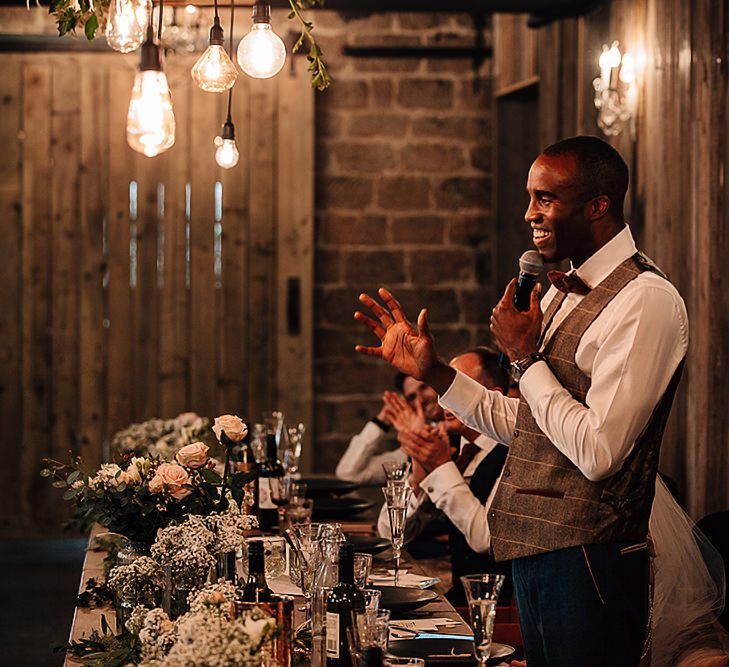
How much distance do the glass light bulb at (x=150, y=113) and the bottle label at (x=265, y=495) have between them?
57.8 inches

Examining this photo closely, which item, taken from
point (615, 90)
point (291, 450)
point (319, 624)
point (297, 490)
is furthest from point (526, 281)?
point (615, 90)

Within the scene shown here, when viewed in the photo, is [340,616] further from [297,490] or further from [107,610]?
[297,490]

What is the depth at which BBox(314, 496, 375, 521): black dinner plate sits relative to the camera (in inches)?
168

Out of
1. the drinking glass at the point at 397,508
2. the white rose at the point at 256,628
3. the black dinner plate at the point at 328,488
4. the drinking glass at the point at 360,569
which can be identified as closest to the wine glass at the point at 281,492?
the drinking glass at the point at 397,508

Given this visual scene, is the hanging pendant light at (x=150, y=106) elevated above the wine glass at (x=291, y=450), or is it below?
above

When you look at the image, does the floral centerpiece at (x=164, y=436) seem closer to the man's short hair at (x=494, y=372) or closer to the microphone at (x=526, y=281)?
the man's short hair at (x=494, y=372)

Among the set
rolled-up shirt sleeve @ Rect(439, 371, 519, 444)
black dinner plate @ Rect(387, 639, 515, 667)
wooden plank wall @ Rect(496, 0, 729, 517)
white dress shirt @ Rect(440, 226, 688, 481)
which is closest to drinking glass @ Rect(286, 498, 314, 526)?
rolled-up shirt sleeve @ Rect(439, 371, 519, 444)

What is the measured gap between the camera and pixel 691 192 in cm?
438

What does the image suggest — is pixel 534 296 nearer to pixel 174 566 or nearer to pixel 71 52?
pixel 174 566

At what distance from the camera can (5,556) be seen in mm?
6926

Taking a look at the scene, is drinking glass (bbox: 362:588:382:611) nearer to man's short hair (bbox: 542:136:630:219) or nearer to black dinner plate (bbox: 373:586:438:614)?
black dinner plate (bbox: 373:586:438:614)

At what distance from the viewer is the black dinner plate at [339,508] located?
14.0ft

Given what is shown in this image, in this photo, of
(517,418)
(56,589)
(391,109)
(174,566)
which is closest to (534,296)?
(517,418)

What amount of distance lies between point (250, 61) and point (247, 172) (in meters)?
4.13
